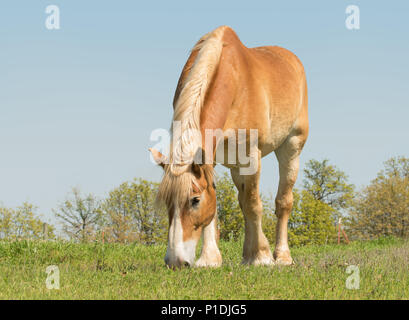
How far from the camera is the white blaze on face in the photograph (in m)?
4.95

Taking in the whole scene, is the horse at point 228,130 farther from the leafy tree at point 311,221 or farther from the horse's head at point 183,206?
the leafy tree at point 311,221

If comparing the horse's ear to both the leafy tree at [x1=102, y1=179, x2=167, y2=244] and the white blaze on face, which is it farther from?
the leafy tree at [x1=102, y1=179, x2=167, y2=244]

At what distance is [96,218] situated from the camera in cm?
3819

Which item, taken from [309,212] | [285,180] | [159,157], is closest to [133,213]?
[309,212]

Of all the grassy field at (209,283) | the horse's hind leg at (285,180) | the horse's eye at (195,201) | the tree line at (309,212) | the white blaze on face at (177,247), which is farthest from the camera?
the tree line at (309,212)

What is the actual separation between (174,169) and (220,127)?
104 centimetres

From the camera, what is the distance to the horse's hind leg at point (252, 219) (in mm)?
6883

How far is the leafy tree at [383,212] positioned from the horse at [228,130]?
3179 centimetres

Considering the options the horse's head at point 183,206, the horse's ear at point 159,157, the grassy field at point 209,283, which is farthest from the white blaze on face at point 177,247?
the horse's ear at point 159,157

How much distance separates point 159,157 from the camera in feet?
17.2

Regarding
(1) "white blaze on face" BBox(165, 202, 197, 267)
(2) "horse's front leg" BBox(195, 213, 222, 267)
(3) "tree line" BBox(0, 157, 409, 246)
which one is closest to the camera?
(1) "white blaze on face" BBox(165, 202, 197, 267)

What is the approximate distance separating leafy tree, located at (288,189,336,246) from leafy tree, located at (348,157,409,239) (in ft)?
6.16

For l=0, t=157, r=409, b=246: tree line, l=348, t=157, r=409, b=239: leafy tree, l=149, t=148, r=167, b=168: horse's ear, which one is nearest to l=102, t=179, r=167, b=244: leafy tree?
l=0, t=157, r=409, b=246: tree line

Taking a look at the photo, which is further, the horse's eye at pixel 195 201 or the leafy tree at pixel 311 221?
the leafy tree at pixel 311 221
